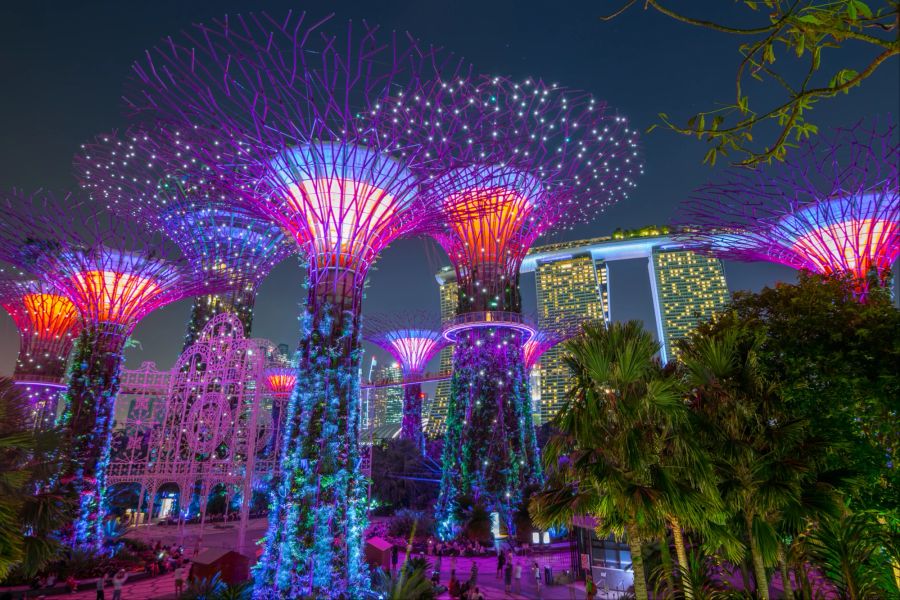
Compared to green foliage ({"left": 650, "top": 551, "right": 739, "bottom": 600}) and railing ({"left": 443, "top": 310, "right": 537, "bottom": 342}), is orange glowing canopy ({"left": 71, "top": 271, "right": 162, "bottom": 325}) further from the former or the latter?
green foliage ({"left": 650, "top": 551, "right": 739, "bottom": 600})

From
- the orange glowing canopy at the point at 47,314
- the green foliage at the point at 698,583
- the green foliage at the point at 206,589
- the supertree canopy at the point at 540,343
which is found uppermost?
the orange glowing canopy at the point at 47,314

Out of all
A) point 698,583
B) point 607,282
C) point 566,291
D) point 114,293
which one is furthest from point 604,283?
point 698,583

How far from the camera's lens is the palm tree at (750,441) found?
846 cm

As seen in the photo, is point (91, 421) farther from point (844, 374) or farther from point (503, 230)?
point (844, 374)

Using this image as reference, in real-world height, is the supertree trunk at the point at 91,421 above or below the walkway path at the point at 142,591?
above

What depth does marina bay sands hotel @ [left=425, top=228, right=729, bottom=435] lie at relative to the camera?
267ft

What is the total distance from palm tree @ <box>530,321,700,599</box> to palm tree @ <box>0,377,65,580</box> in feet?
23.4

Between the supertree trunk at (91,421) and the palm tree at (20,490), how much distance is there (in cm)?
771

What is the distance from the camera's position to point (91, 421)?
17.1 meters

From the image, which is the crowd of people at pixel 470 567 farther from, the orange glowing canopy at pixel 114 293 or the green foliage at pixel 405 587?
the orange glowing canopy at pixel 114 293

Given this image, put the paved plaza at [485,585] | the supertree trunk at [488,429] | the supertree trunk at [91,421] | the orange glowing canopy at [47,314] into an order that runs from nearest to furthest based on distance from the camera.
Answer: the paved plaza at [485,585] → the supertree trunk at [91,421] → the supertree trunk at [488,429] → the orange glowing canopy at [47,314]

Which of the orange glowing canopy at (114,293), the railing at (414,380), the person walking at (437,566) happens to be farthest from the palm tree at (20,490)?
the railing at (414,380)

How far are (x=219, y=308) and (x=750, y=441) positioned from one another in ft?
119

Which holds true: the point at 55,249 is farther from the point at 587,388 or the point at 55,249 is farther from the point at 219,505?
the point at 219,505
